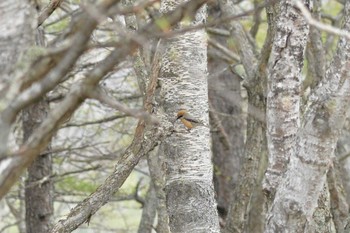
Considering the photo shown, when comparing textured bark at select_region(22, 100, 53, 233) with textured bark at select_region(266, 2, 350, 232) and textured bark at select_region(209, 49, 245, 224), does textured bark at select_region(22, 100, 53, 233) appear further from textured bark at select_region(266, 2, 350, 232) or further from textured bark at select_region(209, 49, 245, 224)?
textured bark at select_region(266, 2, 350, 232)

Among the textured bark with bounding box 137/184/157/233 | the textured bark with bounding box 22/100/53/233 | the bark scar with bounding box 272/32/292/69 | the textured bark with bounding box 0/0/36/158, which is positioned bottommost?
the textured bark with bounding box 137/184/157/233

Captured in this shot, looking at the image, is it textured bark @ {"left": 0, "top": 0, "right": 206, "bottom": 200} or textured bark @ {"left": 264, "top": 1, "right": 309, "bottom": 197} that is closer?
textured bark @ {"left": 0, "top": 0, "right": 206, "bottom": 200}

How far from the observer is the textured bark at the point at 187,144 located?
4.55 meters

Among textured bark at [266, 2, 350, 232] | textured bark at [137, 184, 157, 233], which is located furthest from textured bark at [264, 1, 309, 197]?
textured bark at [137, 184, 157, 233]

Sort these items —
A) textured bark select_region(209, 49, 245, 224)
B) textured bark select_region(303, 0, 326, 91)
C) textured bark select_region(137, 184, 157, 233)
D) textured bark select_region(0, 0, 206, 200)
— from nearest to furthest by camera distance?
textured bark select_region(0, 0, 206, 200) → textured bark select_region(303, 0, 326, 91) → textured bark select_region(137, 184, 157, 233) → textured bark select_region(209, 49, 245, 224)

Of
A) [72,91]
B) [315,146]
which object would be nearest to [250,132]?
[315,146]

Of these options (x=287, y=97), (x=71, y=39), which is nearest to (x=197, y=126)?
(x=287, y=97)

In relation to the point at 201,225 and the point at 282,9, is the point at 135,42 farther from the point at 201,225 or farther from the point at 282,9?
the point at 201,225

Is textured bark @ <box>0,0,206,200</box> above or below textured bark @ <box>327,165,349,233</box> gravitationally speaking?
above

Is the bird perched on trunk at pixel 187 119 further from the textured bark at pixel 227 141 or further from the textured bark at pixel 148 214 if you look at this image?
the textured bark at pixel 227 141

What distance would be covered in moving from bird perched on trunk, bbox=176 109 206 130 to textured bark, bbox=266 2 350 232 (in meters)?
1.49

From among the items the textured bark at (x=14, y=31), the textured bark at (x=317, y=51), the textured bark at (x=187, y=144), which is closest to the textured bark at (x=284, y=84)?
the textured bark at (x=187, y=144)

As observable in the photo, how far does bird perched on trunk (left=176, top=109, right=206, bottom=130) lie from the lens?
15.0ft

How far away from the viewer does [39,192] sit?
8.43m
